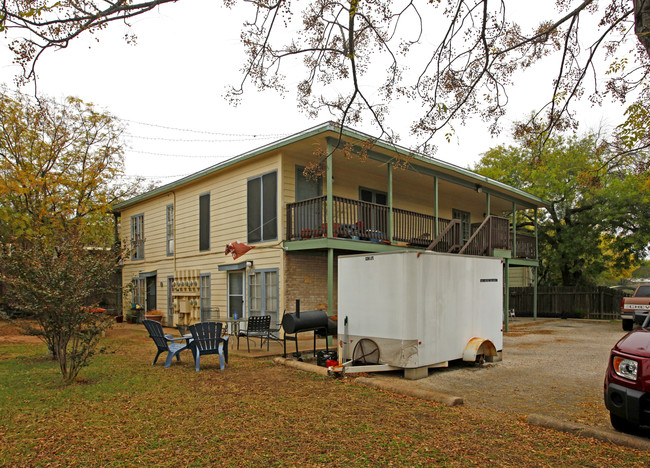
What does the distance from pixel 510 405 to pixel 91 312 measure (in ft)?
20.6

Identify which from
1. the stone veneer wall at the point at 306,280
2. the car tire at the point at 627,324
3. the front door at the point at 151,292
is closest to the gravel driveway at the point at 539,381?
the car tire at the point at 627,324

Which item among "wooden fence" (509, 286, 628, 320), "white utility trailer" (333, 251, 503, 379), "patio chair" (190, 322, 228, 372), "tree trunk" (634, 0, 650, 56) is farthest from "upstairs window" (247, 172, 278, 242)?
"wooden fence" (509, 286, 628, 320)

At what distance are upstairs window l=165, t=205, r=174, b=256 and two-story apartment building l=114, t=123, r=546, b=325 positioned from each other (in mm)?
38

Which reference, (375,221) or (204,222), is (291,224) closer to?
(375,221)

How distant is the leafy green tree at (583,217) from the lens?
2102 centimetres

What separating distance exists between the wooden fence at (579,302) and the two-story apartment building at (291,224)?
15.8 feet

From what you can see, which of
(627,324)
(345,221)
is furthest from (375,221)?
(627,324)

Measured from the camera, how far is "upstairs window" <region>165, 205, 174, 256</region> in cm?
1836

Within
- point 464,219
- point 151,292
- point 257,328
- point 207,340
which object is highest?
point 464,219

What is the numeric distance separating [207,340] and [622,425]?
6435mm

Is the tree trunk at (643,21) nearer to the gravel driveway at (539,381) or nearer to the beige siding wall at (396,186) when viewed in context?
the gravel driveway at (539,381)

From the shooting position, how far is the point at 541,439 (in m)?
4.87

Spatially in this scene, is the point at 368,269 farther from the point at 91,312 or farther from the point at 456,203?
the point at 456,203

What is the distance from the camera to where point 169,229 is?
60.9 ft
